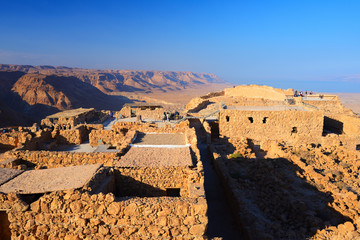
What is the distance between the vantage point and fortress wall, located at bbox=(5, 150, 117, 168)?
26.6ft

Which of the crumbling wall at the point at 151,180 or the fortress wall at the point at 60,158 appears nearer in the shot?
the crumbling wall at the point at 151,180

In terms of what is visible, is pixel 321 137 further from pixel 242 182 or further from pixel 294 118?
pixel 242 182

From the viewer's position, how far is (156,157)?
7371mm

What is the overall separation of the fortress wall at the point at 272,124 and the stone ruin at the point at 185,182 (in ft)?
0.22

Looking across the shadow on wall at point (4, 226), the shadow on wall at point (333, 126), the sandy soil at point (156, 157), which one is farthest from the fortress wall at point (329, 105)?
the shadow on wall at point (4, 226)

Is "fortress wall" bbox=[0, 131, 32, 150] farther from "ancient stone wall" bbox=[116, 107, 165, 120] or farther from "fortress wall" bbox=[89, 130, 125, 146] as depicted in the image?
"ancient stone wall" bbox=[116, 107, 165, 120]

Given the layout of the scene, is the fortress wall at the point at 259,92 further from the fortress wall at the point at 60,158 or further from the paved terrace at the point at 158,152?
the fortress wall at the point at 60,158

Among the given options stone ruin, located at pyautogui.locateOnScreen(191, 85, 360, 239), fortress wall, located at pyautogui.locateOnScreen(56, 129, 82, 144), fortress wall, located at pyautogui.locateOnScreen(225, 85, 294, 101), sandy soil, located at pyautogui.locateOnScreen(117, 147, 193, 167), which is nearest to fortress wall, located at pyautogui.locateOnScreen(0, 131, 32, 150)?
fortress wall, located at pyautogui.locateOnScreen(56, 129, 82, 144)

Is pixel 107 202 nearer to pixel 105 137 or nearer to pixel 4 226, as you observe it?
pixel 4 226

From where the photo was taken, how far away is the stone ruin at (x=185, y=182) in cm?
456

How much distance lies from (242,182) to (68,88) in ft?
204

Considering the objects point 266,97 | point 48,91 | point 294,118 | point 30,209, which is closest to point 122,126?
point 30,209

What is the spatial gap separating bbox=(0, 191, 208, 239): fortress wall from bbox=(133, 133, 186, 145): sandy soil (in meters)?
4.27

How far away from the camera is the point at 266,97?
3192 centimetres
